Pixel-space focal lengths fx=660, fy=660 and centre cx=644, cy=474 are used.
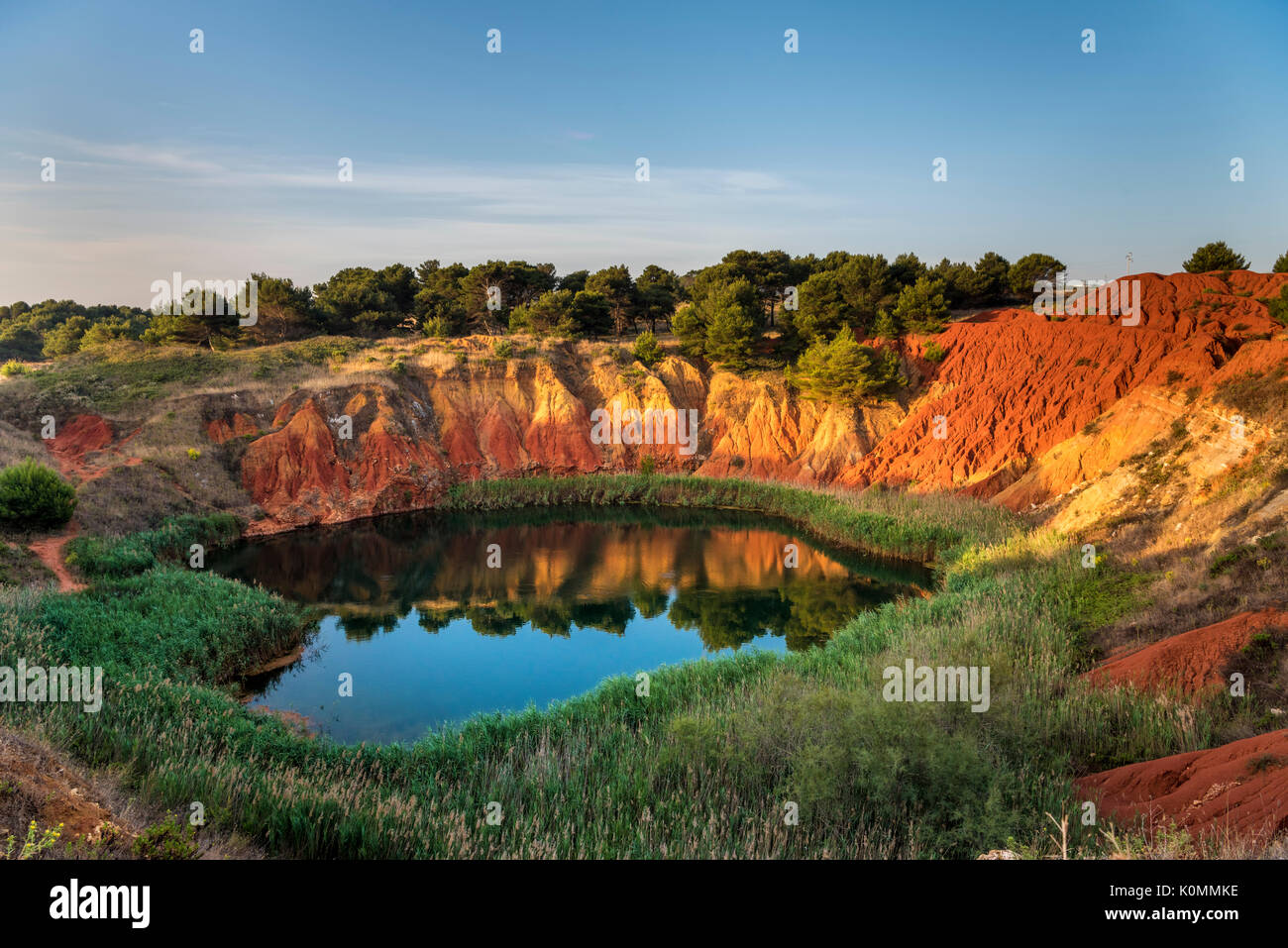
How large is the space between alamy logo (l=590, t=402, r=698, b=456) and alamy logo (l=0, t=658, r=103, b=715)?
1277 inches

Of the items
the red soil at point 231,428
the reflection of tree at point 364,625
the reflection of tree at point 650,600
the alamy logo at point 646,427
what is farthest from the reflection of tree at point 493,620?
the alamy logo at point 646,427

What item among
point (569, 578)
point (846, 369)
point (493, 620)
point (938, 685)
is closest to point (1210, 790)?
point (938, 685)

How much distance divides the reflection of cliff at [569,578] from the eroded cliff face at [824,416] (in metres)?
5.36

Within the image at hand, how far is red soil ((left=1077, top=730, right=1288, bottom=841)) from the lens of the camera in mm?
5273

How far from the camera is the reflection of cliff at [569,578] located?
19156mm

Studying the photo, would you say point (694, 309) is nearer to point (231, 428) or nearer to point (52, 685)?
point (231, 428)

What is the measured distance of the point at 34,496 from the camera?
18.1 metres

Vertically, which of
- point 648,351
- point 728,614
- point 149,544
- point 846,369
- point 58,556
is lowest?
point 728,614

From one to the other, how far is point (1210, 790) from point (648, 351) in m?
40.2

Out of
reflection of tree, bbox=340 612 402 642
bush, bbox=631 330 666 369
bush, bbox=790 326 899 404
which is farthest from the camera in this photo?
bush, bbox=631 330 666 369

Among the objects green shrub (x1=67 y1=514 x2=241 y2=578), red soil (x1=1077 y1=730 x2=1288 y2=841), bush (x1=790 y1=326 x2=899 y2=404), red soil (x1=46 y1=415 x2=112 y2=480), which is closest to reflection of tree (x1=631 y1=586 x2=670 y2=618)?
red soil (x1=1077 y1=730 x2=1288 y2=841)
